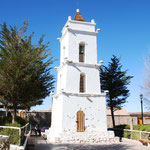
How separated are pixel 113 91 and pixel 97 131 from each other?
7293 millimetres

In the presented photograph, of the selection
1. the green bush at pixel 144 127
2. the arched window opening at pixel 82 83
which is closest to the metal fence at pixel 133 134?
the green bush at pixel 144 127

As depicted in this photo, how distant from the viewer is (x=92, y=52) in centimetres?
1719

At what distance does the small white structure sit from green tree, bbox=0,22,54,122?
213cm

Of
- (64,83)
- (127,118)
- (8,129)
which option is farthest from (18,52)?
(127,118)

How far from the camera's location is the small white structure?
1455 cm

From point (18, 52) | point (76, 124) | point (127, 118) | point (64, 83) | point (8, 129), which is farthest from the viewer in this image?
point (127, 118)

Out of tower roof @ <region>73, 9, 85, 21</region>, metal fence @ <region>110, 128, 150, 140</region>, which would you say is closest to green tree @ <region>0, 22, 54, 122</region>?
tower roof @ <region>73, 9, 85, 21</region>

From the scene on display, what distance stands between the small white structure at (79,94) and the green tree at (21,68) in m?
2.13

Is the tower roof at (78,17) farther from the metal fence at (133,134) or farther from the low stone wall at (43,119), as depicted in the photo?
the low stone wall at (43,119)

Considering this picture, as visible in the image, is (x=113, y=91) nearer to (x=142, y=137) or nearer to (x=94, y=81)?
(x=94, y=81)

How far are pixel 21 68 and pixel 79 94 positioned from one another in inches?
204

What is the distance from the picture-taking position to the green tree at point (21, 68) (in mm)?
12297

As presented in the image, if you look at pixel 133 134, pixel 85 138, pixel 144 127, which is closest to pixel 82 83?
pixel 85 138

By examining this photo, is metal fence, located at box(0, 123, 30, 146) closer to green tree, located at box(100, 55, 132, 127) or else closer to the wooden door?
the wooden door
